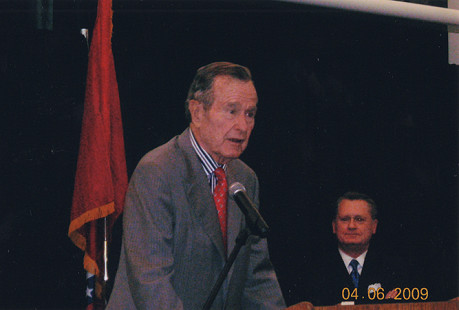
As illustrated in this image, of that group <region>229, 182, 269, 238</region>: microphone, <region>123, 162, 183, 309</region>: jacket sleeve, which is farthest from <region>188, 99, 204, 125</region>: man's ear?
<region>229, 182, 269, 238</region>: microphone

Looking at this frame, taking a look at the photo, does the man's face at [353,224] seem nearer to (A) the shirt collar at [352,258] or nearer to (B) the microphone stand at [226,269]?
(A) the shirt collar at [352,258]

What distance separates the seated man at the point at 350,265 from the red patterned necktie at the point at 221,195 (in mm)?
1471

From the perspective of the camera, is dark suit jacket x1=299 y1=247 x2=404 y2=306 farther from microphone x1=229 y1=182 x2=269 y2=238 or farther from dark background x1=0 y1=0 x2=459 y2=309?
microphone x1=229 y1=182 x2=269 y2=238

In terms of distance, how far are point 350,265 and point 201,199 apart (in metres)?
1.70

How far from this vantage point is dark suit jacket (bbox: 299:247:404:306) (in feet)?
10.6

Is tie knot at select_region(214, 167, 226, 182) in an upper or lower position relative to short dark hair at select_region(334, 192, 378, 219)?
upper

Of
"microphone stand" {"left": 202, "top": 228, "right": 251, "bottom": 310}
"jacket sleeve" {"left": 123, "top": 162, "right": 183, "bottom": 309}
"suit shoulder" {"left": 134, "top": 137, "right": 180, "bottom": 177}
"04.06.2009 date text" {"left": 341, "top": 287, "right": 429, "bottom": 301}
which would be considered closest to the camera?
"microphone stand" {"left": 202, "top": 228, "right": 251, "bottom": 310}

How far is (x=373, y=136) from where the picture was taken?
3.43 m

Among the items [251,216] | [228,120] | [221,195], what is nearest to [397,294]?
[221,195]

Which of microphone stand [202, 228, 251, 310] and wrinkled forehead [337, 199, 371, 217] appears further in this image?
wrinkled forehead [337, 199, 371, 217]

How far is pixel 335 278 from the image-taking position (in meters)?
3.27

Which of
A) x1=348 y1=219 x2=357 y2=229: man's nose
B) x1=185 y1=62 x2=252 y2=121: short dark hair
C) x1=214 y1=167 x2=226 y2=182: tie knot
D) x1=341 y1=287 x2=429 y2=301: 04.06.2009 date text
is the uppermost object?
x1=185 y1=62 x2=252 y2=121: short dark hair

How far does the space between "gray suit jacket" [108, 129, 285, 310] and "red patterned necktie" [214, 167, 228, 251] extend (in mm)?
30

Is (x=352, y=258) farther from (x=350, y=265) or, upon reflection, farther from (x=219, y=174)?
(x=219, y=174)
